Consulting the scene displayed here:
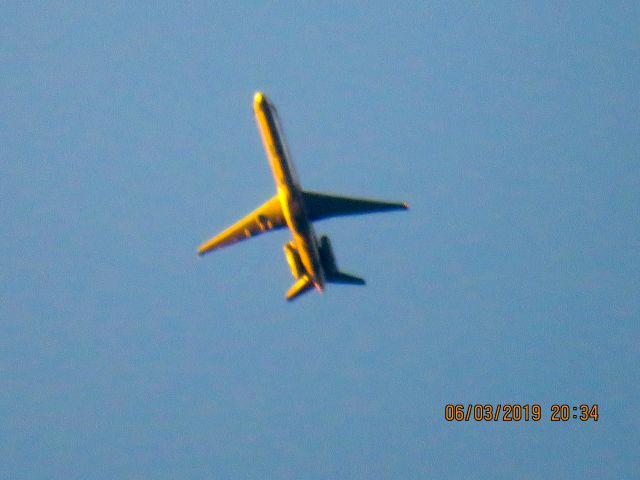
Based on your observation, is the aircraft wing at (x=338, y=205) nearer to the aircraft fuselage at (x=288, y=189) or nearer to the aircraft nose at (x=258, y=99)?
the aircraft fuselage at (x=288, y=189)

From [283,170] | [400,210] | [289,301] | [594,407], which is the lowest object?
[594,407]

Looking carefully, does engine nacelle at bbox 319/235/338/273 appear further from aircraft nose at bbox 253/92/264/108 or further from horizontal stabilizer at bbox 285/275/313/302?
aircraft nose at bbox 253/92/264/108

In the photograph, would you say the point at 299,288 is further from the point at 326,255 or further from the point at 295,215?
the point at 295,215

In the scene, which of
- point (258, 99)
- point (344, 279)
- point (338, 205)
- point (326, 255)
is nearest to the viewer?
point (258, 99)

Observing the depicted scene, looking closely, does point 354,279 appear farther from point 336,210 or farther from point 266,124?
point 266,124

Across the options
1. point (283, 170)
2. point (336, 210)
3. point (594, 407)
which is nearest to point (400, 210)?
point (336, 210)

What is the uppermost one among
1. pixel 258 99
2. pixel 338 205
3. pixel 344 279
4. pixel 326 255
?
pixel 258 99

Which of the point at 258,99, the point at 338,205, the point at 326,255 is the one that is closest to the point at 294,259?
the point at 326,255
